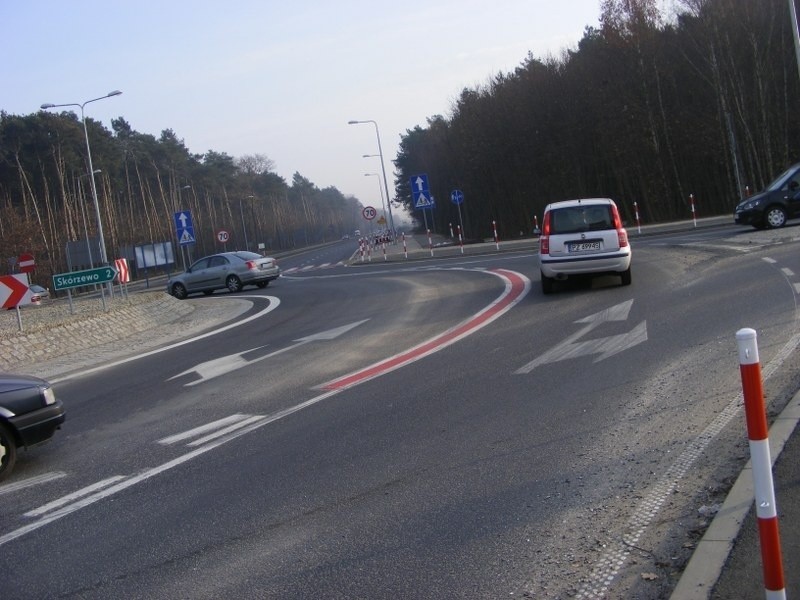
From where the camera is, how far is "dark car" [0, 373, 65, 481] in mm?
7141

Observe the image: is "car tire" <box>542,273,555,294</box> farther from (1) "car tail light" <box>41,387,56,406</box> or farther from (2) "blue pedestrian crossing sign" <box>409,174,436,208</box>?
(2) "blue pedestrian crossing sign" <box>409,174,436,208</box>

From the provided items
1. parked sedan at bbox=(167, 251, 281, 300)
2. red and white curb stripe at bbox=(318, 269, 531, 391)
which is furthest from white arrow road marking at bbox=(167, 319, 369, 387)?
parked sedan at bbox=(167, 251, 281, 300)

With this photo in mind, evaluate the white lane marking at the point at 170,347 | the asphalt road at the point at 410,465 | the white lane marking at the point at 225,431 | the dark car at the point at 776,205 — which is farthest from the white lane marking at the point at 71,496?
the dark car at the point at 776,205

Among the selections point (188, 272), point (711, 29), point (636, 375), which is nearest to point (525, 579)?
point (636, 375)

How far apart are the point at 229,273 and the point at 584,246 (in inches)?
753

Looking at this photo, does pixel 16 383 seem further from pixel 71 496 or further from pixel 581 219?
pixel 581 219

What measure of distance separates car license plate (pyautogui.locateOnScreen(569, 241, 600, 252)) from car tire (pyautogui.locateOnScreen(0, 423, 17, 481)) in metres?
10.9

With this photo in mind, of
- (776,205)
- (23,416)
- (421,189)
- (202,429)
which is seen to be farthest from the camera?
(421,189)

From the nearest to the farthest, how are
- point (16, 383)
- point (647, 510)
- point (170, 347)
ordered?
point (647, 510), point (16, 383), point (170, 347)

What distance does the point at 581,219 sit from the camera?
1588 cm

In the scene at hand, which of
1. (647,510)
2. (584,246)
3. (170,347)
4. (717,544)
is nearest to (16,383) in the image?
(647,510)

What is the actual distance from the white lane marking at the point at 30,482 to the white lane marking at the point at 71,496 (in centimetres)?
58

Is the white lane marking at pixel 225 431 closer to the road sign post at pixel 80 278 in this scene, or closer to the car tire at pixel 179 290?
the road sign post at pixel 80 278

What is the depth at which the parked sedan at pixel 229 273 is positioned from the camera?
31.8m
